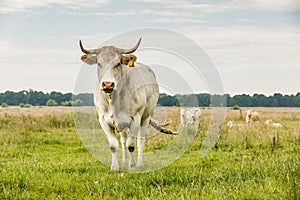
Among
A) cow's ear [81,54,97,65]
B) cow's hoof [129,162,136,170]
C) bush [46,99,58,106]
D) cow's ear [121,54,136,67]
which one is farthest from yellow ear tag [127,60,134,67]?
bush [46,99,58,106]

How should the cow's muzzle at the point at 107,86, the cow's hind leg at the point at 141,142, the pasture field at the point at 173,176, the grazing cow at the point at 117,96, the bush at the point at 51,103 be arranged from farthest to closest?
the bush at the point at 51,103 → the cow's hind leg at the point at 141,142 → the grazing cow at the point at 117,96 → the cow's muzzle at the point at 107,86 → the pasture field at the point at 173,176

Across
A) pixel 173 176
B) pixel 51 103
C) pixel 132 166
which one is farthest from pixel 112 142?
pixel 51 103

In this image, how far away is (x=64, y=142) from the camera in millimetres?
13867

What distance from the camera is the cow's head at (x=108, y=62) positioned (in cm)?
782

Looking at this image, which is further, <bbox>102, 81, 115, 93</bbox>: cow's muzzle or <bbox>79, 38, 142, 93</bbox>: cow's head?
<bbox>79, 38, 142, 93</bbox>: cow's head

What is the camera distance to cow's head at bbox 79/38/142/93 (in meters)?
7.82

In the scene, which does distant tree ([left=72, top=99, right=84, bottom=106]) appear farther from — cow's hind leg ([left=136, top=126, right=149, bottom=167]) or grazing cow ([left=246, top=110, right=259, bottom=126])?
grazing cow ([left=246, top=110, right=259, bottom=126])

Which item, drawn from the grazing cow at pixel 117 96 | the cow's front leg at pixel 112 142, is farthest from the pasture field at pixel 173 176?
the grazing cow at pixel 117 96

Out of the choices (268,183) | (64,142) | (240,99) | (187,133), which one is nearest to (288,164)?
(268,183)

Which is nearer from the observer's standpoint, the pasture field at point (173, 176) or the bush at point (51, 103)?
the pasture field at point (173, 176)

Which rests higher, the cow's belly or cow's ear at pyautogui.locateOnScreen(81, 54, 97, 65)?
cow's ear at pyautogui.locateOnScreen(81, 54, 97, 65)

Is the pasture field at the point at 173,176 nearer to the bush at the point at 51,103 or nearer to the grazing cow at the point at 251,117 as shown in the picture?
the grazing cow at the point at 251,117

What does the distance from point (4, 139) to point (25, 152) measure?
2527 millimetres

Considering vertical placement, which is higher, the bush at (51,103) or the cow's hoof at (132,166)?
the bush at (51,103)
